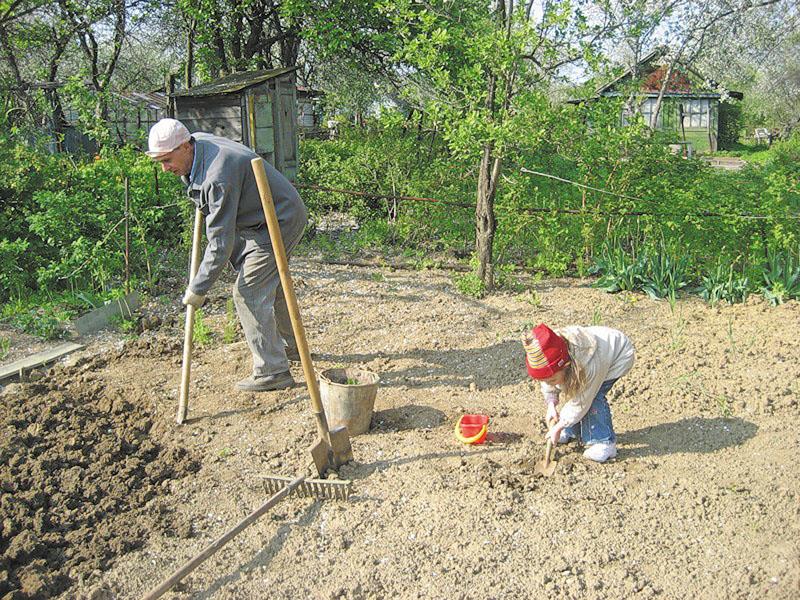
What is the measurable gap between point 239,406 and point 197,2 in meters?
7.19

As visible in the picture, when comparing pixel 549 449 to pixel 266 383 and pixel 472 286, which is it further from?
pixel 472 286

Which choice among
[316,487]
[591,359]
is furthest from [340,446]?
[591,359]

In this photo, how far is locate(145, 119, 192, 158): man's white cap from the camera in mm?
4238

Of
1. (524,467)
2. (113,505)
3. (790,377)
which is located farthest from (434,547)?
(790,377)

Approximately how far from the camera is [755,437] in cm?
→ 430

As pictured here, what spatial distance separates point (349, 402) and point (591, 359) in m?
1.36

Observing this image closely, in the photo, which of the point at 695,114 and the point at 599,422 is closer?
the point at 599,422

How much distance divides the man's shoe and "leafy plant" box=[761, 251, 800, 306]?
4074 millimetres

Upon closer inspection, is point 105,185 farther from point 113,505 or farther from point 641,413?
point 641,413

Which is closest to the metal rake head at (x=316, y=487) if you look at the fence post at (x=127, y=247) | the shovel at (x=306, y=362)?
the shovel at (x=306, y=362)

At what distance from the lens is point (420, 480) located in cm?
384

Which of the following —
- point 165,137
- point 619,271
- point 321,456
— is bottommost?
point 321,456

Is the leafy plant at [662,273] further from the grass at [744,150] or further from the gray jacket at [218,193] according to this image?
the grass at [744,150]

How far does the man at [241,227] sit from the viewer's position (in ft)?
14.3
